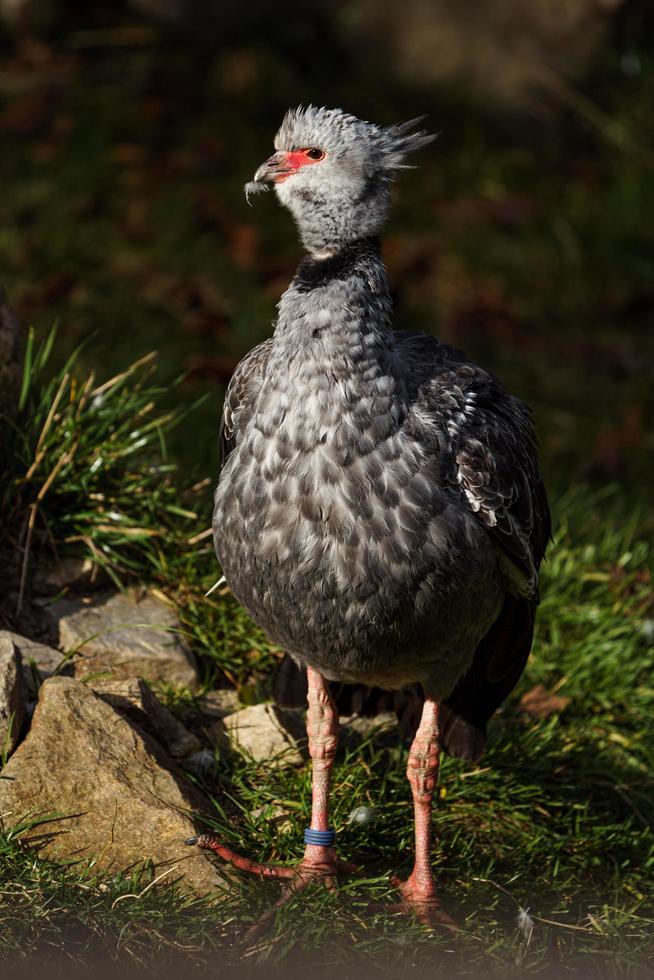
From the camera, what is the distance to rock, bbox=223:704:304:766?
4.57 m

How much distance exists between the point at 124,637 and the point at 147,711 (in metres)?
0.43

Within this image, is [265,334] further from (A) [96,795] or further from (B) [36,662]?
(A) [96,795]

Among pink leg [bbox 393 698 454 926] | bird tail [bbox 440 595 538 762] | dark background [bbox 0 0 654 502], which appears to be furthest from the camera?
dark background [bbox 0 0 654 502]

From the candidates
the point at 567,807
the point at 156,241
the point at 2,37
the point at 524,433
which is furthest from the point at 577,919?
the point at 2,37

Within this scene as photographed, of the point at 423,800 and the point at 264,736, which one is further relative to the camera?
the point at 264,736

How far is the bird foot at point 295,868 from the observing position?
393 centimetres

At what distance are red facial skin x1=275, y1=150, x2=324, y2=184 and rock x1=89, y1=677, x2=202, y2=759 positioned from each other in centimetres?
167

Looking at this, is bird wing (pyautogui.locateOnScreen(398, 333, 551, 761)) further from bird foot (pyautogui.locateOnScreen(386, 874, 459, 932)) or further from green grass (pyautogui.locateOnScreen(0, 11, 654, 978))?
bird foot (pyautogui.locateOnScreen(386, 874, 459, 932))

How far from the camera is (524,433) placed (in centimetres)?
438

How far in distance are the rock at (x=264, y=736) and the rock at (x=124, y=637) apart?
0.29 metres

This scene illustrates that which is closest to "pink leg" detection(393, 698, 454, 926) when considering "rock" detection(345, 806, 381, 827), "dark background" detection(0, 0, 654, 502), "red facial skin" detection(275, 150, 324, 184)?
"rock" detection(345, 806, 381, 827)

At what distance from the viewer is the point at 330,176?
3766 mm

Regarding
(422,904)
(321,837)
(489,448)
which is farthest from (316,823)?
(489,448)

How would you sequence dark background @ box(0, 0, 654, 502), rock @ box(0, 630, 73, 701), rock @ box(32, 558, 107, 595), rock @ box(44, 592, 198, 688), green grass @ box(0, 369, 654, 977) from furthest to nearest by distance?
dark background @ box(0, 0, 654, 502)
rock @ box(32, 558, 107, 595)
rock @ box(44, 592, 198, 688)
rock @ box(0, 630, 73, 701)
green grass @ box(0, 369, 654, 977)
